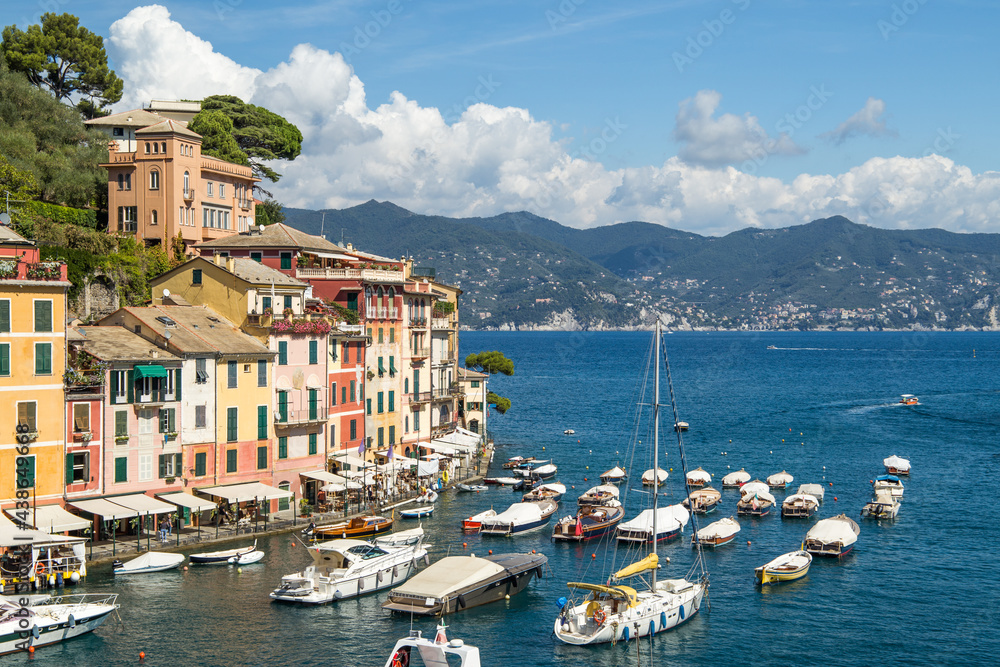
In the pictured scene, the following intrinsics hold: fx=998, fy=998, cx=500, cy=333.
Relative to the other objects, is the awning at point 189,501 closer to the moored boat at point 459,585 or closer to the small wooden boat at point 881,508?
the moored boat at point 459,585

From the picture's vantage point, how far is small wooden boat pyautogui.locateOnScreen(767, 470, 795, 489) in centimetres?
8931

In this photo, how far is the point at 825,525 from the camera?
66938 mm

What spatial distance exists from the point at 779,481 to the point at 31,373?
205ft

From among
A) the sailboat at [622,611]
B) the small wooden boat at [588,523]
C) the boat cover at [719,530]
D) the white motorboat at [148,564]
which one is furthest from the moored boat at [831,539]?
the white motorboat at [148,564]

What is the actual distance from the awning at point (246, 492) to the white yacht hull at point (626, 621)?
76.7 ft

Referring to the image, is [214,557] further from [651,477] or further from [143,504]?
[651,477]

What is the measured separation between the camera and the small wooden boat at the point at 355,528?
61938 millimetres

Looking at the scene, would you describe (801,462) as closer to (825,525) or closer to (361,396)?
(825,525)

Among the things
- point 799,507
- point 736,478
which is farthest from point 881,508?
point 736,478

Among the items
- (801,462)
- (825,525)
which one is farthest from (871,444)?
(825,525)

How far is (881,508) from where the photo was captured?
76062 mm

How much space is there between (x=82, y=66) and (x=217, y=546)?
69623mm

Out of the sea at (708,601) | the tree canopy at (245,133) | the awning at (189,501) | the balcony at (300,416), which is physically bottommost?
the sea at (708,601)

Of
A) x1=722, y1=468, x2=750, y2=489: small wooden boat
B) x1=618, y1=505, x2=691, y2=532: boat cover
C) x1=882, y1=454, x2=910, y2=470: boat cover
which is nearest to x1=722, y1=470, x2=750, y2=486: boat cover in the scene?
x1=722, y1=468, x2=750, y2=489: small wooden boat
